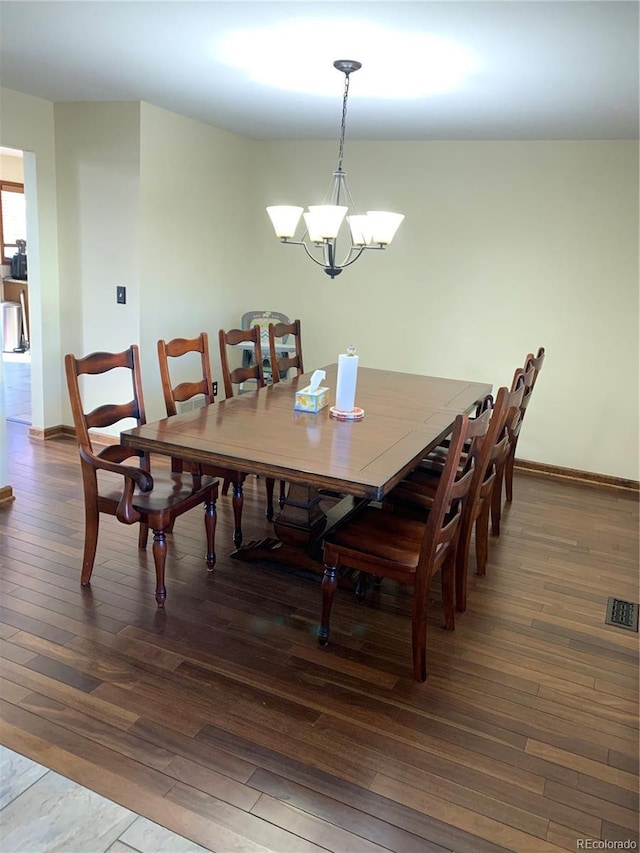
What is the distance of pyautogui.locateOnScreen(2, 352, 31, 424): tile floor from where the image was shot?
5430mm

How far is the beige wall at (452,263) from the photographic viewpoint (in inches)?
173

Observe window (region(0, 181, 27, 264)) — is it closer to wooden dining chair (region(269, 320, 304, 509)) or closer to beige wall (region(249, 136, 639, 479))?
beige wall (region(249, 136, 639, 479))

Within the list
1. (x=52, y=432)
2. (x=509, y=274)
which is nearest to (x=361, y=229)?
(x=509, y=274)

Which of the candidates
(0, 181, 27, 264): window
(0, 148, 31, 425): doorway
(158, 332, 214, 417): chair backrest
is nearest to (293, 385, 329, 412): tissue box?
(158, 332, 214, 417): chair backrest

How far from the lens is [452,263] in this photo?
15.9 feet

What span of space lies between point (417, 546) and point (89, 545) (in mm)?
1442

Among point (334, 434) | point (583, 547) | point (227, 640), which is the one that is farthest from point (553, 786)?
point (583, 547)

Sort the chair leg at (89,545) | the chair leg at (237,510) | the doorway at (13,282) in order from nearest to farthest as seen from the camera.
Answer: the chair leg at (89,545) < the chair leg at (237,510) < the doorway at (13,282)

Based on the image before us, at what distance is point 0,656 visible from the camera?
233cm

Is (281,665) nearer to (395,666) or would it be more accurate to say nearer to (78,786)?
(395,666)

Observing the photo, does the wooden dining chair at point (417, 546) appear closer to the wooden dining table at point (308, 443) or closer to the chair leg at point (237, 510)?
the wooden dining table at point (308, 443)

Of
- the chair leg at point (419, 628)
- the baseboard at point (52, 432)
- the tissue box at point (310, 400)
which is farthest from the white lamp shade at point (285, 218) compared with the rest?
the baseboard at point (52, 432)

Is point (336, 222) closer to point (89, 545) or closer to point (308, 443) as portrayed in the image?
point (308, 443)

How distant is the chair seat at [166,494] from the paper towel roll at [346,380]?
704 mm
